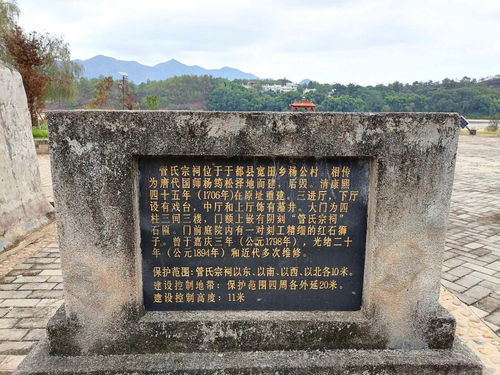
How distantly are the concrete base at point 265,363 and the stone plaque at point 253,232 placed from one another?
0.32 meters

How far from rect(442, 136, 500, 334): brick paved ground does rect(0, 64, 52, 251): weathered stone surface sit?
5714 millimetres

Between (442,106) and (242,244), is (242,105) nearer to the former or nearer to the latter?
(442,106)

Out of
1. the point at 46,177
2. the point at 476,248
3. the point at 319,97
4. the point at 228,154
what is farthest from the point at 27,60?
the point at 319,97

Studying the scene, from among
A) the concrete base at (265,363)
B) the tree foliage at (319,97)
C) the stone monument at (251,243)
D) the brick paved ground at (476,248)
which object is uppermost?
the tree foliage at (319,97)

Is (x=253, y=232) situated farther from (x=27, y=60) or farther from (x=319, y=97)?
(x=319, y=97)

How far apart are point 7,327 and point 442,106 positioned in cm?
5898

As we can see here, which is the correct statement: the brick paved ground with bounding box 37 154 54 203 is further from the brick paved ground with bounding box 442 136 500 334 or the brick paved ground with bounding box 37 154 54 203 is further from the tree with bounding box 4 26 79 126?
the brick paved ground with bounding box 442 136 500 334

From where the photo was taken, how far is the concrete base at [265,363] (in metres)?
2.38

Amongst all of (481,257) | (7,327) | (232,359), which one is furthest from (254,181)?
(481,257)

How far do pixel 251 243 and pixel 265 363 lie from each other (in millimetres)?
803

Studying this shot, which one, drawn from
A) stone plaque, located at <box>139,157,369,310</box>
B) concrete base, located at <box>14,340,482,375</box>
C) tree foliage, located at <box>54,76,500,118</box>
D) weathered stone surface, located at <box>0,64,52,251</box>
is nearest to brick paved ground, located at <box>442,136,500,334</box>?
concrete base, located at <box>14,340,482,375</box>

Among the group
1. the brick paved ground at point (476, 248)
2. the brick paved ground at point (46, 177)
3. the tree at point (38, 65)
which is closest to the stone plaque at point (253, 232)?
the brick paved ground at point (476, 248)

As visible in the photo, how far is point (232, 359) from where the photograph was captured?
8.07 ft

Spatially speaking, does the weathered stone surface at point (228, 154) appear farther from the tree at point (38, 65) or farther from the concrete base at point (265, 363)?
the tree at point (38, 65)
